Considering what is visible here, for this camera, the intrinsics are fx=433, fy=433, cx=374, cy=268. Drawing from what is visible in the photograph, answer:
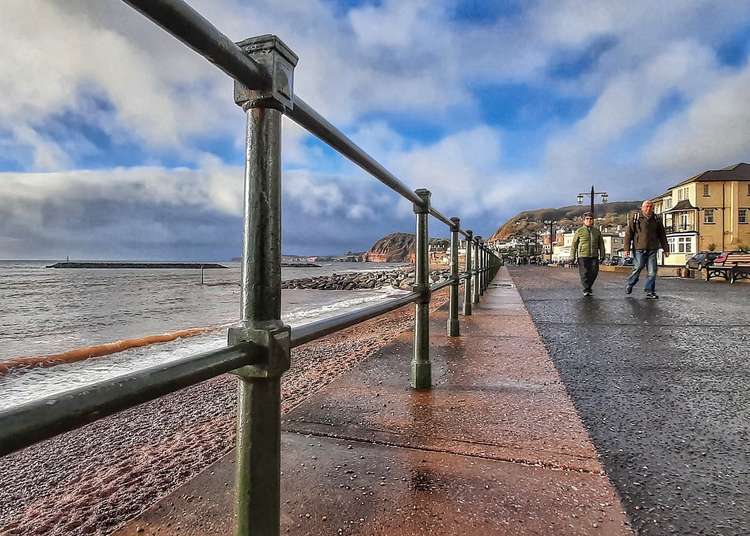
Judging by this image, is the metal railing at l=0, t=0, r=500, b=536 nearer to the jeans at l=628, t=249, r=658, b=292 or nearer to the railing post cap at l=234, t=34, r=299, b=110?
the railing post cap at l=234, t=34, r=299, b=110

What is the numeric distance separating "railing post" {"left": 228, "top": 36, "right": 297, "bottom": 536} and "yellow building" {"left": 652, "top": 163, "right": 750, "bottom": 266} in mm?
57205

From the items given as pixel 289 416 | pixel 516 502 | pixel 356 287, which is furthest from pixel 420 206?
pixel 356 287

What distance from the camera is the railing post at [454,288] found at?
3.80 meters

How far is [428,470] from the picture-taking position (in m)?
1.49

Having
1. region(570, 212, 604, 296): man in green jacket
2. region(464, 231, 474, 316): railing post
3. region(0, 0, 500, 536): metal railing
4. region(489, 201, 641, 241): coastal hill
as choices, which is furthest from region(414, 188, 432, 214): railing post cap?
region(489, 201, 641, 241): coastal hill

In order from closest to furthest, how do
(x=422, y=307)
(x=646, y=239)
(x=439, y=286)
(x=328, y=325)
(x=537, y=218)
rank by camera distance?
(x=328, y=325) → (x=422, y=307) → (x=439, y=286) → (x=646, y=239) → (x=537, y=218)

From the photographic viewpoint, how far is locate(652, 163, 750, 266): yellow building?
47531 millimetres

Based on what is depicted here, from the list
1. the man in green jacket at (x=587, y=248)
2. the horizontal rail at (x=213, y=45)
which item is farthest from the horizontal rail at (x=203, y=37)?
the man in green jacket at (x=587, y=248)

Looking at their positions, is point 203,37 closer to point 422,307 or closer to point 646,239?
point 422,307

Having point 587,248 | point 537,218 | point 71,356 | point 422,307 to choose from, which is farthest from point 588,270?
point 537,218

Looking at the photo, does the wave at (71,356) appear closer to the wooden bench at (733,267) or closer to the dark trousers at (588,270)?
the dark trousers at (588,270)

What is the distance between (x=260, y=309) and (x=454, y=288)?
3.02 metres

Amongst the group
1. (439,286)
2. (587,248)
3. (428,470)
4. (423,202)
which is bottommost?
(428,470)

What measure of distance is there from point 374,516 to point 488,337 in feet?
8.85
